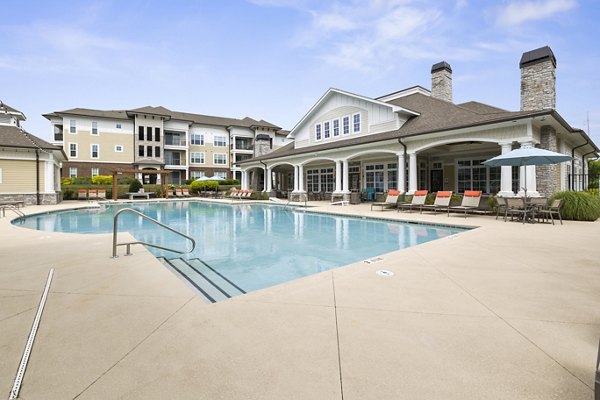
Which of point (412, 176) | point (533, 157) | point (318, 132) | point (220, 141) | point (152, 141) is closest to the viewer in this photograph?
point (533, 157)

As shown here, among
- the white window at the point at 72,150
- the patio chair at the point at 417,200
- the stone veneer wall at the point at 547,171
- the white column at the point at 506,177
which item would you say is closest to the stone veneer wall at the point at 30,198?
the patio chair at the point at 417,200

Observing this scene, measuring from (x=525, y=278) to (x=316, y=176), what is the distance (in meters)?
22.9

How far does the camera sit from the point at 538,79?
13297 millimetres

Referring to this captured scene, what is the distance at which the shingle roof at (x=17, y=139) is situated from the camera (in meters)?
18.5

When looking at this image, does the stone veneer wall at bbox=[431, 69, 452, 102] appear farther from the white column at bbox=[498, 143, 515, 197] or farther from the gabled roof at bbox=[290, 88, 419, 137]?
the white column at bbox=[498, 143, 515, 197]

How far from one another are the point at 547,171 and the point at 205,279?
1381 cm

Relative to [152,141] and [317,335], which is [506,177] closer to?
[317,335]

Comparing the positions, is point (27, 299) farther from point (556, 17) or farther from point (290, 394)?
point (556, 17)

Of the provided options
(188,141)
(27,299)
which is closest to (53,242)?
(27,299)

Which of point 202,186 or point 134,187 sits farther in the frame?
point 202,186

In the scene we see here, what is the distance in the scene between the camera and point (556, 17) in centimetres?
1466

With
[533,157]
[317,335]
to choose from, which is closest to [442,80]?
[533,157]

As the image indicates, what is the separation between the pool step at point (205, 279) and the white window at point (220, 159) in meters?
42.9

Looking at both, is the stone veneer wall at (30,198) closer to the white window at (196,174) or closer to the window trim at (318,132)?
the window trim at (318,132)
